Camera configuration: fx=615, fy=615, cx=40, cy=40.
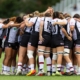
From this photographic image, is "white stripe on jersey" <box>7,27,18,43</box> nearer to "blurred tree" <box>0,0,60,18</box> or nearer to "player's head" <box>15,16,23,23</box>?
"player's head" <box>15,16,23,23</box>

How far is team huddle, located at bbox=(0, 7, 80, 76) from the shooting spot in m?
18.6

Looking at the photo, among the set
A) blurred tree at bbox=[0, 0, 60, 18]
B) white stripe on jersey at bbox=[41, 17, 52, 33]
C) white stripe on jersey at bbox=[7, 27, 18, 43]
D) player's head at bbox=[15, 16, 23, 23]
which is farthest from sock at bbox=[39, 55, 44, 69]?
blurred tree at bbox=[0, 0, 60, 18]

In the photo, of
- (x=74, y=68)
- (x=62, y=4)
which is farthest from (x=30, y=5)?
(x=74, y=68)

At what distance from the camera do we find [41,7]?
258ft

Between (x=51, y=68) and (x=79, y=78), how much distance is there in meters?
1.63

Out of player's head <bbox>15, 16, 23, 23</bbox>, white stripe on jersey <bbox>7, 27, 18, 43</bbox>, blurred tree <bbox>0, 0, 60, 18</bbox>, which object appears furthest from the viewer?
blurred tree <bbox>0, 0, 60, 18</bbox>

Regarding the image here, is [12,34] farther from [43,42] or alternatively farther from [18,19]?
[43,42]

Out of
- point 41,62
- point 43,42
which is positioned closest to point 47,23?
point 43,42

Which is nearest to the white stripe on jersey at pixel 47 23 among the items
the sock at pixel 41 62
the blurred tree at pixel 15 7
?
the sock at pixel 41 62

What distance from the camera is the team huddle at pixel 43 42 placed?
61.2 feet

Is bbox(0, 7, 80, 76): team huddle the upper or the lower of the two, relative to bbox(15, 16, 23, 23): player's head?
lower

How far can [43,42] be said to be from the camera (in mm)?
18656

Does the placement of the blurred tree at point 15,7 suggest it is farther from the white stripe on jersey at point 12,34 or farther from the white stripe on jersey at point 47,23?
the white stripe on jersey at point 47,23

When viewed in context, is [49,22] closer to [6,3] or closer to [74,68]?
[74,68]
